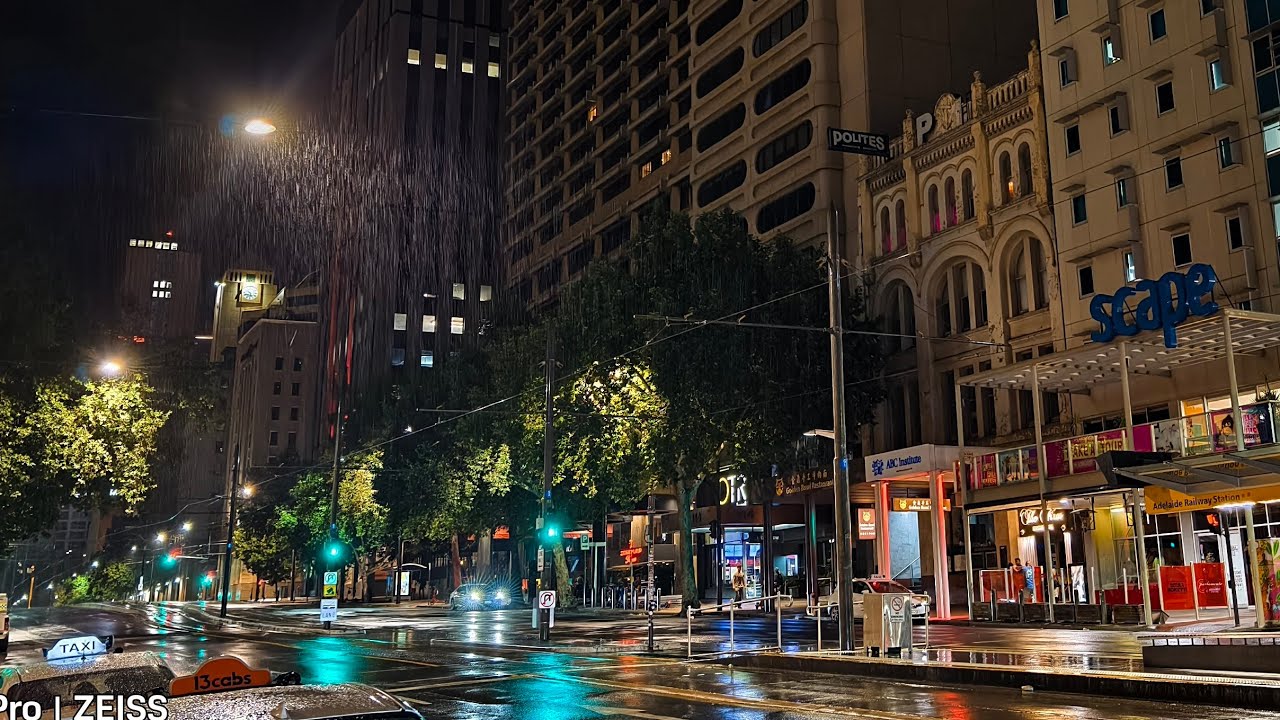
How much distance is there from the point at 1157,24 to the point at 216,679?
124ft

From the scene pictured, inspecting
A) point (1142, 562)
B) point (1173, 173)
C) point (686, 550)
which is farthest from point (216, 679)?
point (686, 550)

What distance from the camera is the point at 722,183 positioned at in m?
61.0

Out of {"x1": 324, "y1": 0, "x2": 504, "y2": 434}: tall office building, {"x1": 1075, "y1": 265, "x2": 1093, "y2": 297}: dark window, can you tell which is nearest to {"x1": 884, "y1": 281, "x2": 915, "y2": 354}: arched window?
{"x1": 1075, "y1": 265, "x2": 1093, "y2": 297}: dark window

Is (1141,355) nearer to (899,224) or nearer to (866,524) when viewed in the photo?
(866,524)

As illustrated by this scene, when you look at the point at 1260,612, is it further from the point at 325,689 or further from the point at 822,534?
the point at 822,534

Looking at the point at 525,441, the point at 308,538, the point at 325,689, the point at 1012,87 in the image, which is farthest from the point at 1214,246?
the point at 308,538

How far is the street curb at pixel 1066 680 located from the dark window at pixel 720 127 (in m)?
45.0

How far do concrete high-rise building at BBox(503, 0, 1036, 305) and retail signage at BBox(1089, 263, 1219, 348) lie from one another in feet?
32.1

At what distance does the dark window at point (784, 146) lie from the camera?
5371 cm

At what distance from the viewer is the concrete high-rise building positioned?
51.9 metres

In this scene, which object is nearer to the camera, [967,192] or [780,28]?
[967,192]

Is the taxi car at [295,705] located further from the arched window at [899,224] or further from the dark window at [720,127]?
the dark window at [720,127]

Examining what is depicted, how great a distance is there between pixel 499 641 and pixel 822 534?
2342cm

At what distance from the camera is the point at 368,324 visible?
124 meters
